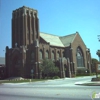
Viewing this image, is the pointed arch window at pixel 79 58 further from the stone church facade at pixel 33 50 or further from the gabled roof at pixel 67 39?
the gabled roof at pixel 67 39

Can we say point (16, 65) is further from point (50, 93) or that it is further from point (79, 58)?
point (50, 93)

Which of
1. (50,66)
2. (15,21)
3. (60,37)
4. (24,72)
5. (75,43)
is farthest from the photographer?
(60,37)

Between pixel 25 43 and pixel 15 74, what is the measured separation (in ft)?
36.9

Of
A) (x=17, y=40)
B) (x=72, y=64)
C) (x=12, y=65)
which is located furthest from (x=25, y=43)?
(x=72, y=64)

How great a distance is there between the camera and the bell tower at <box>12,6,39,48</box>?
63719mm

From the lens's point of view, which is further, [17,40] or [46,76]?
[17,40]

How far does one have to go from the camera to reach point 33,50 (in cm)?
5909

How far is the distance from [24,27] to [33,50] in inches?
397

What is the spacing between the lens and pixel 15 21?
6762cm

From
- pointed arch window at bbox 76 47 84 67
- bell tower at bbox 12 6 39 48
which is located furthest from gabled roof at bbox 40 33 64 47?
pointed arch window at bbox 76 47 84 67

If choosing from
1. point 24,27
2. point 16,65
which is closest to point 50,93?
point 16,65

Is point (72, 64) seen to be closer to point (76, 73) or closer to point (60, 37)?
point (76, 73)

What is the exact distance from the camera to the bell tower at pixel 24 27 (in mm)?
63719

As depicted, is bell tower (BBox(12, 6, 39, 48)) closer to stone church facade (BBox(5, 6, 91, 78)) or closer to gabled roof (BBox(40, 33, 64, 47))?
stone church facade (BBox(5, 6, 91, 78))
